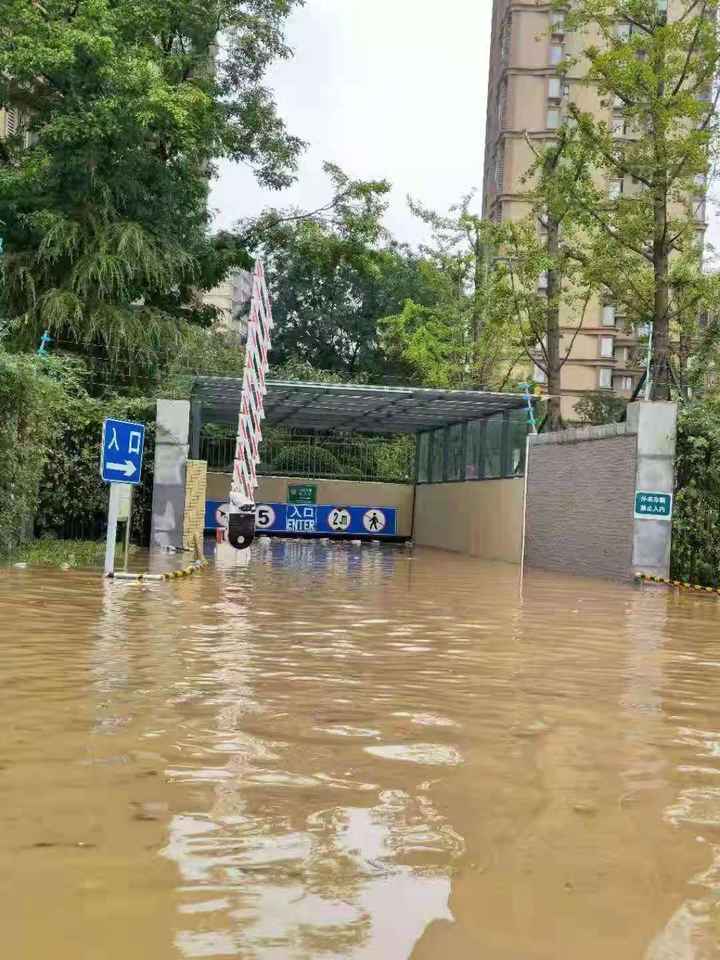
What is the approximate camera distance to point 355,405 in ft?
118

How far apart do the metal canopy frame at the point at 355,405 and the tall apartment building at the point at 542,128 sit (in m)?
26.1

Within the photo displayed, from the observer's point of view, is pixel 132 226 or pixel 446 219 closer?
pixel 132 226

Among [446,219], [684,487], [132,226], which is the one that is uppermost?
[446,219]

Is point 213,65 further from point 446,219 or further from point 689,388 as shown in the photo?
point 689,388

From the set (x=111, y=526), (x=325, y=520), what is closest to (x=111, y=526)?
(x=111, y=526)

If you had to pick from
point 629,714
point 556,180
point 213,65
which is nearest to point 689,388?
point 556,180

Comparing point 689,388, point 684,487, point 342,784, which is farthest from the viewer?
point 689,388

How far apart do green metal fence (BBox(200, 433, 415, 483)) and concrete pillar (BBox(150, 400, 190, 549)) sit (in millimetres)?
15101

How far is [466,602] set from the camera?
17594 mm

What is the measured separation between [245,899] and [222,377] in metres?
26.3

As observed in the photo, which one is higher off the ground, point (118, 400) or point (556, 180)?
point (556, 180)

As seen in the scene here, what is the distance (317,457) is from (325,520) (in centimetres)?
219

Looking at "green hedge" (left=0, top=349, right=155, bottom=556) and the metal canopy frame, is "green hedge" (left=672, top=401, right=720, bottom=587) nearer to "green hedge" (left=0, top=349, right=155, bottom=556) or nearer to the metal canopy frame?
the metal canopy frame

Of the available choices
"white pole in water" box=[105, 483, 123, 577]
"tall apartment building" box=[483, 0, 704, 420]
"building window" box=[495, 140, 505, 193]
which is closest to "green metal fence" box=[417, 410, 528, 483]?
"white pole in water" box=[105, 483, 123, 577]
